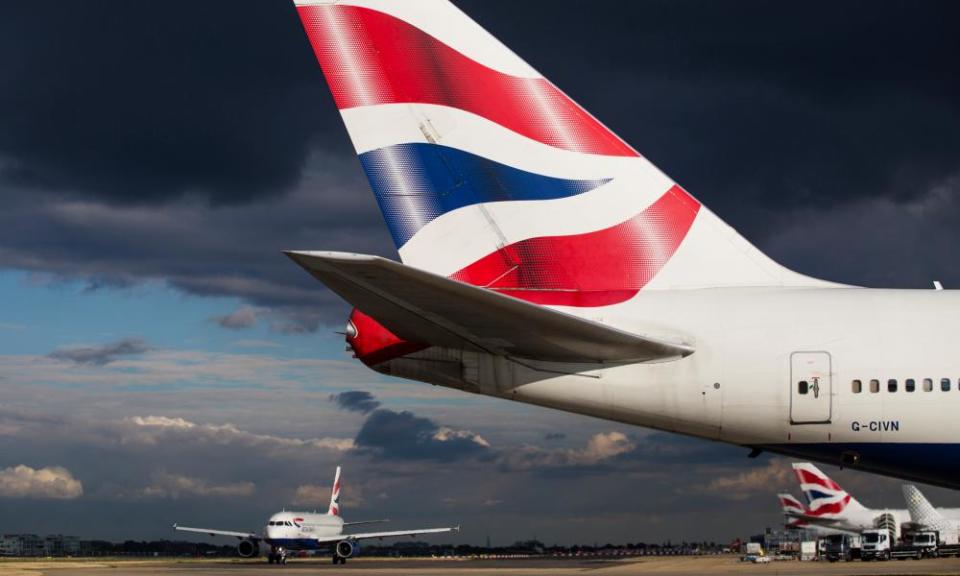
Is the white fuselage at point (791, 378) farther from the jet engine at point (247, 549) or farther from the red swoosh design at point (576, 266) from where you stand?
the jet engine at point (247, 549)

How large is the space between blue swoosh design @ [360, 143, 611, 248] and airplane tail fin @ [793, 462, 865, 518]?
58311 mm

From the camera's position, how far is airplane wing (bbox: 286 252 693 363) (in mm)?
9867

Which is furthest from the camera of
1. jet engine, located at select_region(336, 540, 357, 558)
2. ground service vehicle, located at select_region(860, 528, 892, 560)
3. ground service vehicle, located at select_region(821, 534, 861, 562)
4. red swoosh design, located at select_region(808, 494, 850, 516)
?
red swoosh design, located at select_region(808, 494, 850, 516)

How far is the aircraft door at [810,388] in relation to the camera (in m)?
12.5

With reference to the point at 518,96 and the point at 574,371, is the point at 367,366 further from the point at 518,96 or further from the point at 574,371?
the point at 518,96

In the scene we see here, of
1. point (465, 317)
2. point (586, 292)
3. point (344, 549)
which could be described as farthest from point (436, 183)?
point (344, 549)

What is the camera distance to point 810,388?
1252cm

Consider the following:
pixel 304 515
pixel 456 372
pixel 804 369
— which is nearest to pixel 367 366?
pixel 456 372

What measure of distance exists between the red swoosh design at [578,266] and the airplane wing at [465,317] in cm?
133

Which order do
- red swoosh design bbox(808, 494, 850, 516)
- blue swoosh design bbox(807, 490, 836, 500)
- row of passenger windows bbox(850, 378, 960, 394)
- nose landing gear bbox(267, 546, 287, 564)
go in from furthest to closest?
1. red swoosh design bbox(808, 494, 850, 516)
2. blue swoosh design bbox(807, 490, 836, 500)
3. nose landing gear bbox(267, 546, 287, 564)
4. row of passenger windows bbox(850, 378, 960, 394)

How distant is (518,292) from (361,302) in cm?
Result: 358

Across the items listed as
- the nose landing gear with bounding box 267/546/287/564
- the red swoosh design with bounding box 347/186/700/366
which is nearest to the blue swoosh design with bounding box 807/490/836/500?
the nose landing gear with bounding box 267/546/287/564

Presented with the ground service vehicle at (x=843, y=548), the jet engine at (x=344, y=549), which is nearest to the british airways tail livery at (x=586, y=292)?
the ground service vehicle at (x=843, y=548)

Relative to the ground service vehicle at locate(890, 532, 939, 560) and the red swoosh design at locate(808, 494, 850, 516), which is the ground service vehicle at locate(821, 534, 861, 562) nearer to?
the ground service vehicle at locate(890, 532, 939, 560)
